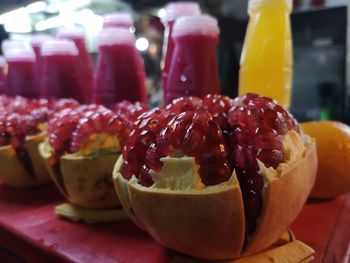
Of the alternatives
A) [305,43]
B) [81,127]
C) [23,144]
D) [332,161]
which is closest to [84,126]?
[81,127]

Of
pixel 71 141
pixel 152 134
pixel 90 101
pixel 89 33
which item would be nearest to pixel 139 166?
pixel 152 134

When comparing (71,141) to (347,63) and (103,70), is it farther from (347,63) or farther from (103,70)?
(347,63)

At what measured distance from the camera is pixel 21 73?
1213 millimetres

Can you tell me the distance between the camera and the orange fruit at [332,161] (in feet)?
2.10

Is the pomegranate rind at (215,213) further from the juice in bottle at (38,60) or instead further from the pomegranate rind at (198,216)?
the juice in bottle at (38,60)

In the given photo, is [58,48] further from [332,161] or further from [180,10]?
[332,161]

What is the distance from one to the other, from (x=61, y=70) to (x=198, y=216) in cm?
79

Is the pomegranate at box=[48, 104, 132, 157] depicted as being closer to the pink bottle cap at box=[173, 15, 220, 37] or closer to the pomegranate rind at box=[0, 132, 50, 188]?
the pomegranate rind at box=[0, 132, 50, 188]

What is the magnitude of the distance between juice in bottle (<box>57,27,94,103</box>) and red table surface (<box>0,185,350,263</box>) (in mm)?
480

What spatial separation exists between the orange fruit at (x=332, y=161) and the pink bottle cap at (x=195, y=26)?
0.31m

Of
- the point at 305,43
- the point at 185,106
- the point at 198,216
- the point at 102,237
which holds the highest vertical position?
the point at 305,43

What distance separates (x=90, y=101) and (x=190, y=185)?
0.79 meters

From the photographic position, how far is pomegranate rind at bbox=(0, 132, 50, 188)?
2.51 feet

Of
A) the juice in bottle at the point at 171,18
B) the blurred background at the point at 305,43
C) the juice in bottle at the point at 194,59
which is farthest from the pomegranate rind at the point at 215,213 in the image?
the blurred background at the point at 305,43
